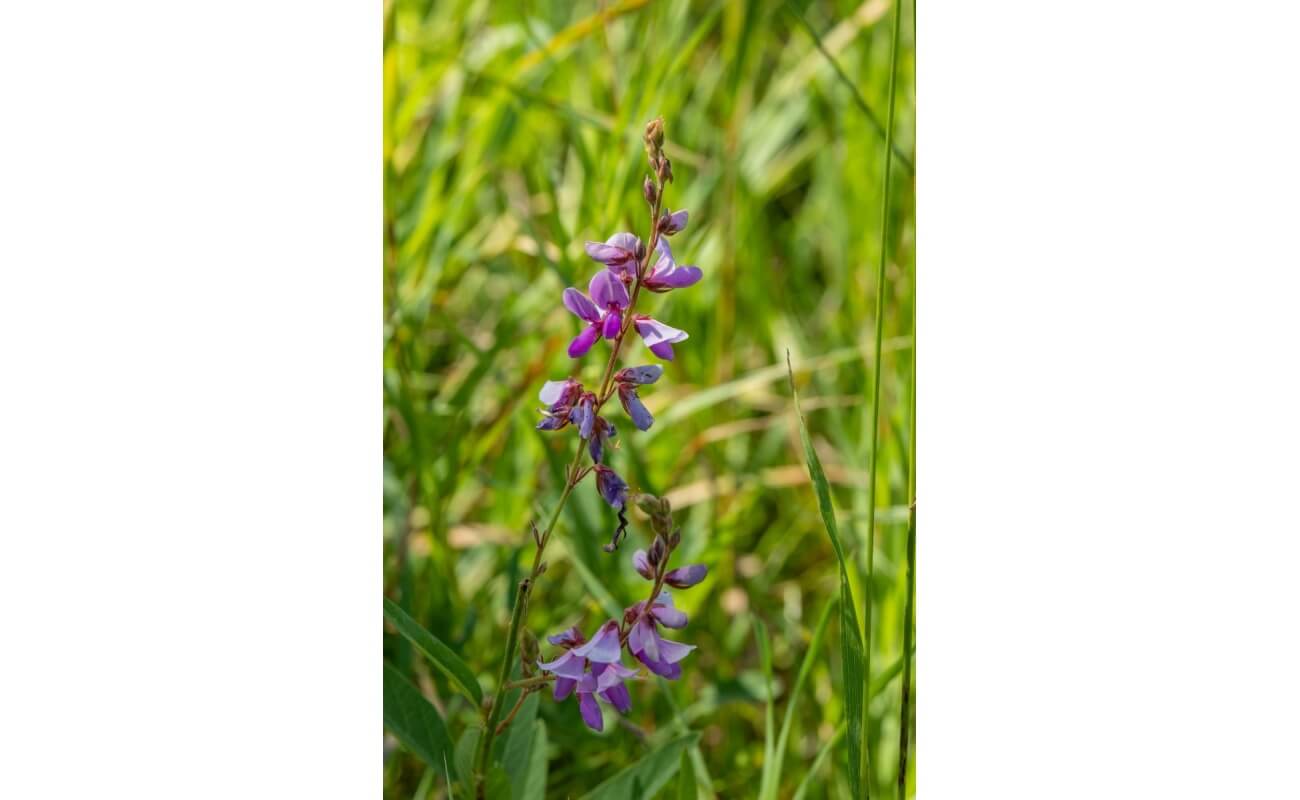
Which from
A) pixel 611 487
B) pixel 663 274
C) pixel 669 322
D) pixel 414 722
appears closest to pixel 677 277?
pixel 663 274

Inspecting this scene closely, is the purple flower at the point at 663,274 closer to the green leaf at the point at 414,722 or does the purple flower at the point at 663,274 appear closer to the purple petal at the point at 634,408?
the purple petal at the point at 634,408

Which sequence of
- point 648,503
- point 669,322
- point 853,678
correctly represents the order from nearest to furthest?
point 648,503 → point 853,678 → point 669,322

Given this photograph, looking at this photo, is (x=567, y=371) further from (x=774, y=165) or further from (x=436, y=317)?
(x=774, y=165)

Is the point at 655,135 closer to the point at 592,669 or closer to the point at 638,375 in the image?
the point at 638,375

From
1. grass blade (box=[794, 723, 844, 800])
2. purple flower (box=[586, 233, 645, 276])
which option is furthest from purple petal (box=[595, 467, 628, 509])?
grass blade (box=[794, 723, 844, 800])

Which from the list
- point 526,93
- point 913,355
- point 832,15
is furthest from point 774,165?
point 913,355
